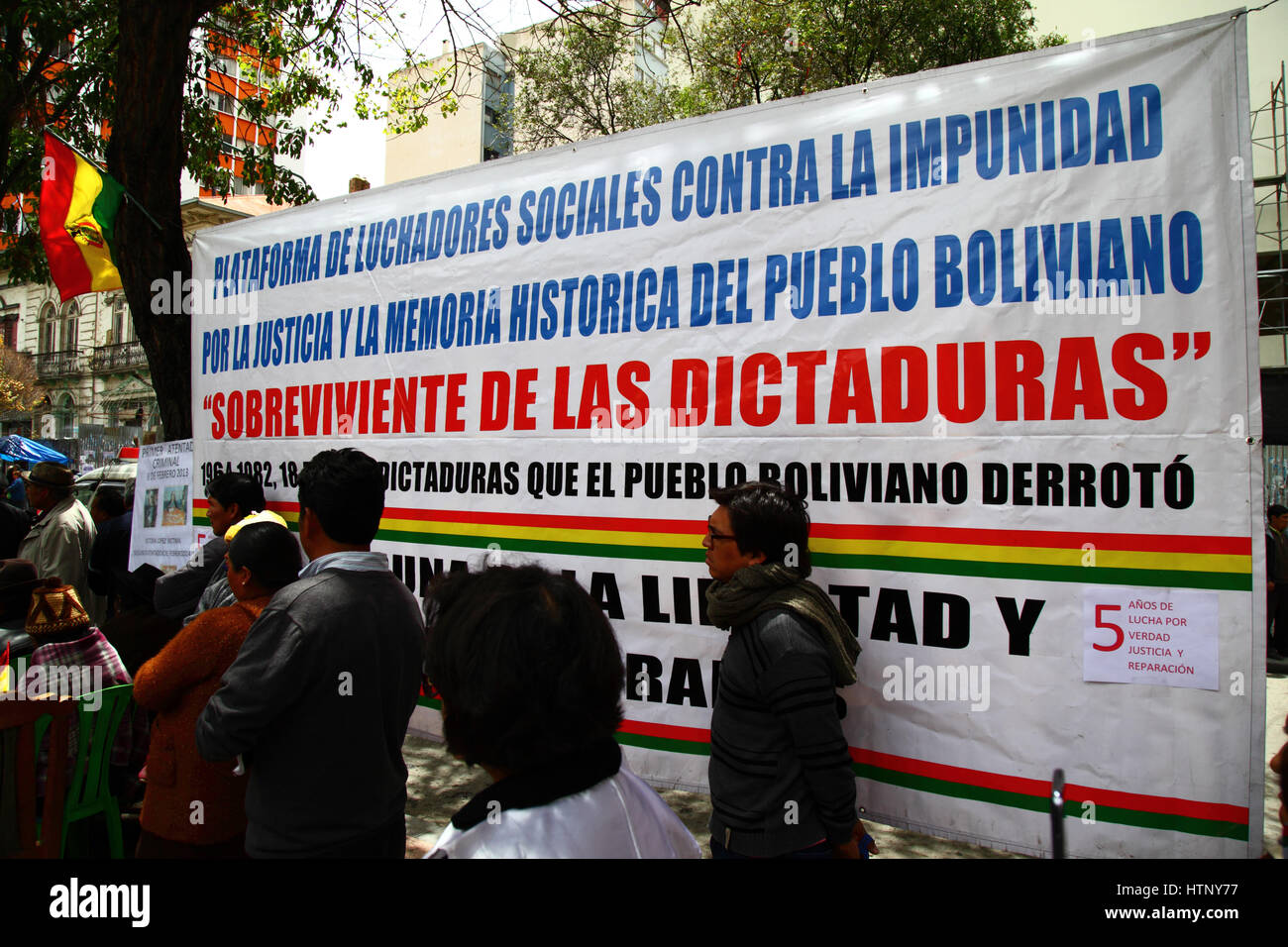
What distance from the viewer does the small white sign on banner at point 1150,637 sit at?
223cm

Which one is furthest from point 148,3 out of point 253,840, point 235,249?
point 253,840

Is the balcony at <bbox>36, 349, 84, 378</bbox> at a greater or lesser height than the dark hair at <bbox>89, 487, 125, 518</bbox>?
greater

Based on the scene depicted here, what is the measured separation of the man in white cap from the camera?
19.1ft

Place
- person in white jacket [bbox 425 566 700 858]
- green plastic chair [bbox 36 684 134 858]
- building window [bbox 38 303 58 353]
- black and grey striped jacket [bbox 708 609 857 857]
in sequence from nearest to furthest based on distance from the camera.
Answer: person in white jacket [bbox 425 566 700 858] < black and grey striped jacket [bbox 708 609 857 857] < green plastic chair [bbox 36 684 134 858] < building window [bbox 38 303 58 353]

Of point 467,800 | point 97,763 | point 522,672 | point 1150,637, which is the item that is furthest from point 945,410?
point 97,763

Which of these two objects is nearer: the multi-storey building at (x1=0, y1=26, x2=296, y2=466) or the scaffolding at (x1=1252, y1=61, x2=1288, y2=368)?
the scaffolding at (x1=1252, y1=61, x2=1288, y2=368)

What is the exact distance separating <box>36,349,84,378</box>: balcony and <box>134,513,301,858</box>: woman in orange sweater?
37.9m

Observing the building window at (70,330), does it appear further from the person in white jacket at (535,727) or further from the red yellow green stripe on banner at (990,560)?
the person in white jacket at (535,727)

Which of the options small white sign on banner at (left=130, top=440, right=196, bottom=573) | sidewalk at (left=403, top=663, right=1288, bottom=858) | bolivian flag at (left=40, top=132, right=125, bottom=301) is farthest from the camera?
bolivian flag at (left=40, top=132, right=125, bottom=301)

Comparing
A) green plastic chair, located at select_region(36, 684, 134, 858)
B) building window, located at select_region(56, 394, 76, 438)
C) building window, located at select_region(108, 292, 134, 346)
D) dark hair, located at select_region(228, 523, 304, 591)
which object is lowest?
green plastic chair, located at select_region(36, 684, 134, 858)

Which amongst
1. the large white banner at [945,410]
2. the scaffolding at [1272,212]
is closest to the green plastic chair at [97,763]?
the large white banner at [945,410]

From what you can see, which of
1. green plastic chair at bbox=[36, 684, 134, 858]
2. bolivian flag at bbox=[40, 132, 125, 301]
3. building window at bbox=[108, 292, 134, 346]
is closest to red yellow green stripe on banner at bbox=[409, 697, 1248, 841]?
green plastic chair at bbox=[36, 684, 134, 858]

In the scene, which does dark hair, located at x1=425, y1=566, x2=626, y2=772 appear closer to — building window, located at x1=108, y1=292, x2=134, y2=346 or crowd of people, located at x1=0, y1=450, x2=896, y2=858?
crowd of people, located at x1=0, y1=450, x2=896, y2=858

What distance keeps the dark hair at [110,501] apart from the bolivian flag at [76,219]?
1.27m
